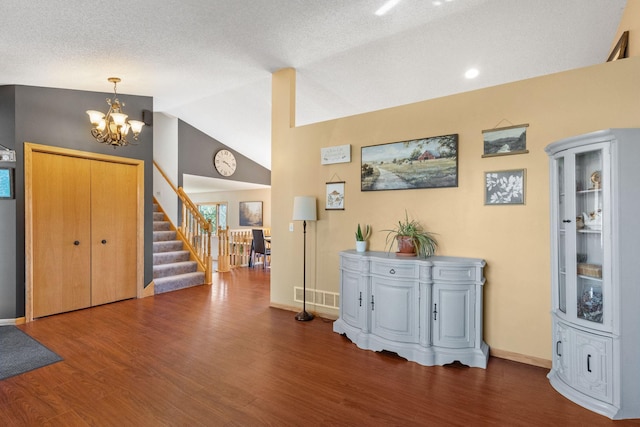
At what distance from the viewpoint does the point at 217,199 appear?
11.3 meters

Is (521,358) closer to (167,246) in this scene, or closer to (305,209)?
(305,209)

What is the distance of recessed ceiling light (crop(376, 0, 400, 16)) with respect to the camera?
3.12 m

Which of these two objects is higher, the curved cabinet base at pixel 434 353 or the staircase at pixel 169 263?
the staircase at pixel 169 263

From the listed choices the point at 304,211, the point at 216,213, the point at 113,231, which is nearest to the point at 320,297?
the point at 304,211

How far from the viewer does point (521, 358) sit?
9.59 ft

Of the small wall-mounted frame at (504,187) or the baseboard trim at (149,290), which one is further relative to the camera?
the baseboard trim at (149,290)

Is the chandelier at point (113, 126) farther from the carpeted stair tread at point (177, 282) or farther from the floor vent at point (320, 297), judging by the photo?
the floor vent at point (320, 297)

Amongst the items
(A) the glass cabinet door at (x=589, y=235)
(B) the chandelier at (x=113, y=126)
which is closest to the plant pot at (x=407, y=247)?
(A) the glass cabinet door at (x=589, y=235)

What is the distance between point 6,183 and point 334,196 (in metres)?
4.01

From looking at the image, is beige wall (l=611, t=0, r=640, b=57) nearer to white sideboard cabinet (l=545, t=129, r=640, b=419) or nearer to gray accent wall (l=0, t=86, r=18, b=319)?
white sideboard cabinet (l=545, t=129, r=640, b=419)

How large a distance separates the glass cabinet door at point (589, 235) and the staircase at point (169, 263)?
5614 mm

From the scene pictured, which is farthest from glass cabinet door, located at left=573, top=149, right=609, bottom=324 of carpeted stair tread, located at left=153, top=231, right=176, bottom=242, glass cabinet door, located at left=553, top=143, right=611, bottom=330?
carpeted stair tread, located at left=153, top=231, right=176, bottom=242

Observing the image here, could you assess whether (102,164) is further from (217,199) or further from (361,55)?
(217,199)

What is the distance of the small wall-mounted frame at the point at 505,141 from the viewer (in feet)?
9.58
